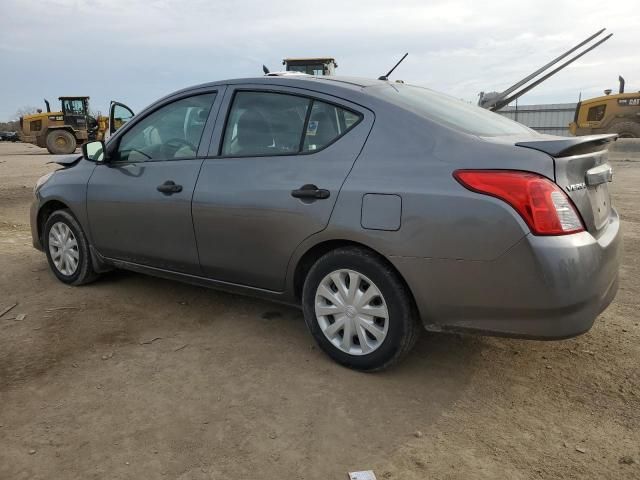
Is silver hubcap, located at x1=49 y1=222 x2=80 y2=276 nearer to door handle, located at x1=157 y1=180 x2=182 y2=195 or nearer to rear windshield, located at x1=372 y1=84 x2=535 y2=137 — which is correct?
door handle, located at x1=157 y1=180 x2=182 y2=195

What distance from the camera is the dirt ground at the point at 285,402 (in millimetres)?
2189

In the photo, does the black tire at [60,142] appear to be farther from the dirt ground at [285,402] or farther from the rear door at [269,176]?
the rear door at [269,176]

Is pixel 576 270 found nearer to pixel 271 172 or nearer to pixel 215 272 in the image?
pixel 271 172

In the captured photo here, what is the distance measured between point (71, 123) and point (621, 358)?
26342 mm

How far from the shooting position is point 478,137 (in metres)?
2.61

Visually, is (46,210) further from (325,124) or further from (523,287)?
(523,287)

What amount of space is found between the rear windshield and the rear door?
27cm

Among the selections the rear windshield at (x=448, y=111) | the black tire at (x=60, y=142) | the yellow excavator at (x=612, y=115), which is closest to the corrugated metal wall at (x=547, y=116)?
the yellow excavator at (x=612, y=115)

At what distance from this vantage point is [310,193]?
2867mm

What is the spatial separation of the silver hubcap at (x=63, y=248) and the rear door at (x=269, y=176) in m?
1.56

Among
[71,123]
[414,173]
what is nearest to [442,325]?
[414,173]

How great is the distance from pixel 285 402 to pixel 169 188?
1.66 meters

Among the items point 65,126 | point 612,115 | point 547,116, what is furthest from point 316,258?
point 547,116

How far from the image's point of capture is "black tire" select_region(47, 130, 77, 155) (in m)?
24.1
